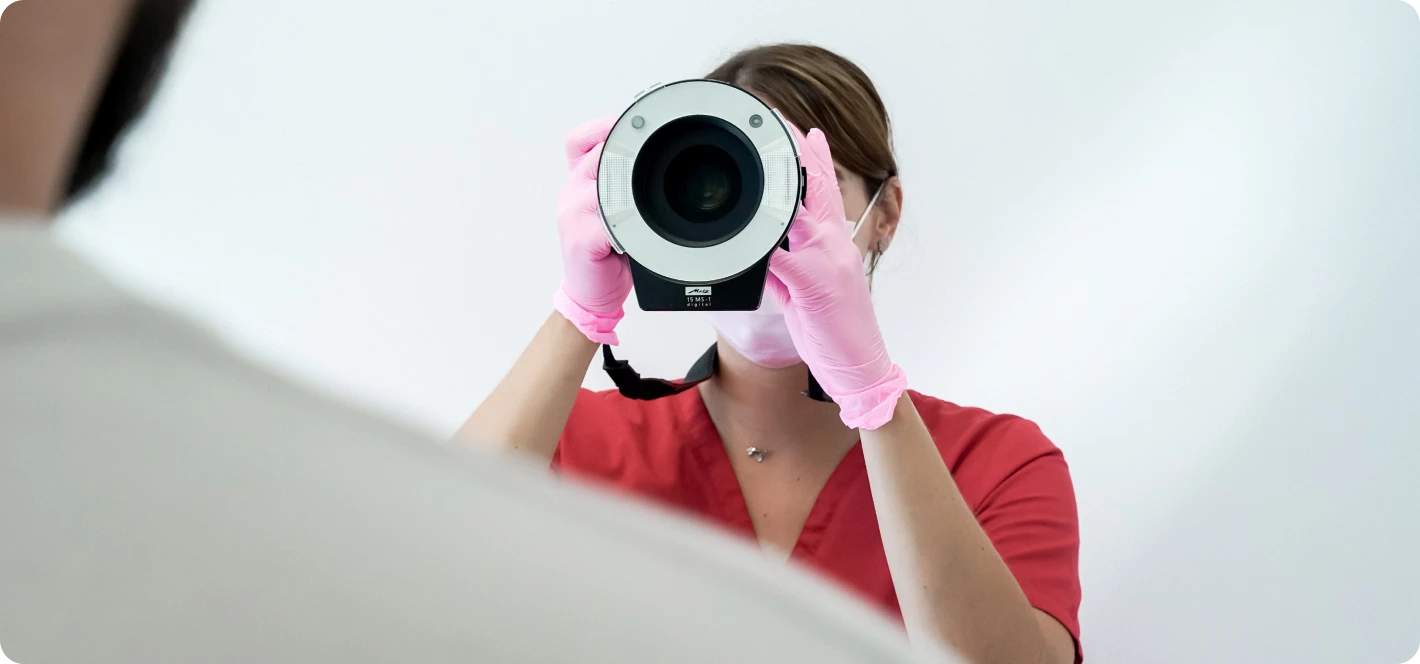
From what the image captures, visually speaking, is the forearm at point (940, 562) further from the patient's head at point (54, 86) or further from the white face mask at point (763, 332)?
the patient's head at point (54, 86)

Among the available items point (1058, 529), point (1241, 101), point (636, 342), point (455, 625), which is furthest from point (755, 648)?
point (1241, 101)

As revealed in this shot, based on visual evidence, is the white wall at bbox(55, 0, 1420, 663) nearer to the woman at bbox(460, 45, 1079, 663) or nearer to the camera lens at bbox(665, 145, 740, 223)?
the woman at bbox(460, 45, 1079, 663)

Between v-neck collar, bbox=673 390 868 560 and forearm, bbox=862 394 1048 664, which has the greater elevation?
forearm, bbox=862 394 1048 664

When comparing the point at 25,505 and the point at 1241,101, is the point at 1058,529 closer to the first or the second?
the point at 1241,101

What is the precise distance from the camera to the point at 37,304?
→ 0.46ft

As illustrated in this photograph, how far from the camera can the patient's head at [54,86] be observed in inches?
9.4

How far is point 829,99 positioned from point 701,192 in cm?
28

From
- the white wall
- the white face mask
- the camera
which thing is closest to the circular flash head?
the camera

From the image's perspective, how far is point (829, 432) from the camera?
2.94ft

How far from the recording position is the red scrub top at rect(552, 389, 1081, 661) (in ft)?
2.50

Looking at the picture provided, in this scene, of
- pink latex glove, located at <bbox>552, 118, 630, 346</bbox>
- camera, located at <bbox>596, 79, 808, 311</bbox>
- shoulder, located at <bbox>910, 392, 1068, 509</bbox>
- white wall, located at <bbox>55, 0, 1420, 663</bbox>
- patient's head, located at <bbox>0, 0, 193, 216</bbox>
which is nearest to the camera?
patient's head, located at <bbox>0, 0, 193, 216</bbox>

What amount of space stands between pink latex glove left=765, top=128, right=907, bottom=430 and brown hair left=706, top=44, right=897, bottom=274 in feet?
0.44

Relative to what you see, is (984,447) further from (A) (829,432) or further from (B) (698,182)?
(B) (698,182)

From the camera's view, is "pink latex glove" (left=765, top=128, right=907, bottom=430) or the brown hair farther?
the brown hair
